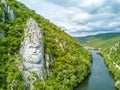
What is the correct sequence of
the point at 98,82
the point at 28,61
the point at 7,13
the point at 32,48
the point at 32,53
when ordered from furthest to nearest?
the point at 98,82 → the point at 7,13 → the point at 32,48 → the point at 32,53 → the point at 28,61

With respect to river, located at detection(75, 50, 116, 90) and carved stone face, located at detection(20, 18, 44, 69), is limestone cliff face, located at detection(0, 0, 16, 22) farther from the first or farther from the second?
river, located at detection(75, 50, 116, 90)

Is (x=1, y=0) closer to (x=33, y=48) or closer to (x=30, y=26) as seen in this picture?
(x=30, y=26)

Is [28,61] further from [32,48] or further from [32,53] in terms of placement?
[32,48]

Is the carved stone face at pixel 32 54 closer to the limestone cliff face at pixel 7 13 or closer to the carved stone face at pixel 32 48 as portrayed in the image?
→ the carved stone face at pixel 32 48

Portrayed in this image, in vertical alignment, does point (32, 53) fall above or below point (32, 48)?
below

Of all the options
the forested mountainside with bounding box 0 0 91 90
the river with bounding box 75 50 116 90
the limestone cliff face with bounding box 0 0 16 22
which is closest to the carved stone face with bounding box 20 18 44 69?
the forested mountainside with bounding box 0 0 91 90

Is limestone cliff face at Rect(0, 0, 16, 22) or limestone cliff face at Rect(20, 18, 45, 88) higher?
limestone cliff face at Rect(0, 0, 16, 22)

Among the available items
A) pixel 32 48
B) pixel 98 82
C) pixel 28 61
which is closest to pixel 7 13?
pixel 32 48

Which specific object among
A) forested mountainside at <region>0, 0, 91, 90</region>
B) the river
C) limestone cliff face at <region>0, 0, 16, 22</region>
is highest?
limestone cliff face at <region>0, 0, 16, 22</region>
